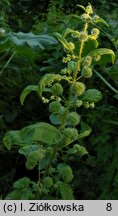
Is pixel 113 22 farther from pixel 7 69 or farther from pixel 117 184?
pixel 117 184

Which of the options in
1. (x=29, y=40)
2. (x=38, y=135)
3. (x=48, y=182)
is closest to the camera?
(x=38, y=135)

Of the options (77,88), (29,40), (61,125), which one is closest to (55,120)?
(61,125)

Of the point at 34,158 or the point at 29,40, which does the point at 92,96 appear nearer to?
the point at 34,158

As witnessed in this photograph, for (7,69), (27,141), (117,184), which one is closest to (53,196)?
(117,184)

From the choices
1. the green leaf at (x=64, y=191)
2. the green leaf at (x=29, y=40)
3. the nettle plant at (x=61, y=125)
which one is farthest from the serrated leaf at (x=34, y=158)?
the green leaf at (x=29, y=40)

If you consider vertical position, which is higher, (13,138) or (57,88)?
(57,88)

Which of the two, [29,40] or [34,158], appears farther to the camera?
[29,40]

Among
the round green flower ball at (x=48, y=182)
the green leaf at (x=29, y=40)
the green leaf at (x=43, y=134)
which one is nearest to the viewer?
the green leaf at (x=43, y=134)

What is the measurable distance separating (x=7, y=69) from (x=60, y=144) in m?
1.02

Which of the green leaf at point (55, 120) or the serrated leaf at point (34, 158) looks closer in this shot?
the serrated leaf at point (34, 158)

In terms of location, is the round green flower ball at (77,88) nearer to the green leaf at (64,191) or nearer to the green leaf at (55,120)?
the green leaf at (55,120)

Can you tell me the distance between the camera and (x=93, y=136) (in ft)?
8.07

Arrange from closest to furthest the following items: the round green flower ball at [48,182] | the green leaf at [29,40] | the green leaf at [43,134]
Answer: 1. the green leaf at [43,134]
2. the round green flower ball at [48,182]
3. the green leaf at [29,40]

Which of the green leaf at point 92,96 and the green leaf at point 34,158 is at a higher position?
the green leaf at point 92,96
